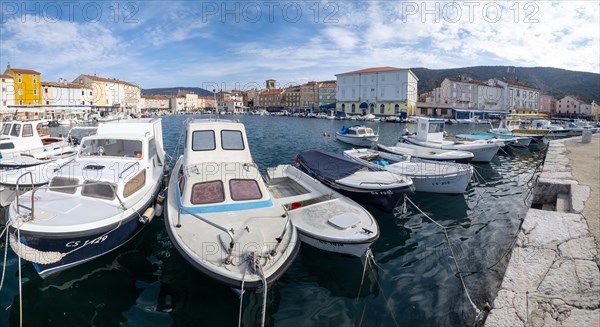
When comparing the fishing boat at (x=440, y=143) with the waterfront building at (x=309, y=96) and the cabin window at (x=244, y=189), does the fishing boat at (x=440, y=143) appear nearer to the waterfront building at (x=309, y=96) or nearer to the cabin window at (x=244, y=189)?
the cabin window at (x=244, y=189)

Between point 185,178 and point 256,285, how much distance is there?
4187 mm

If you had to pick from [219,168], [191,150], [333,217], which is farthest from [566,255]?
[191,150]

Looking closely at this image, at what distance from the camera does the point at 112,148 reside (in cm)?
1123

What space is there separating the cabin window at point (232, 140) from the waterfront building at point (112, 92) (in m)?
81.4

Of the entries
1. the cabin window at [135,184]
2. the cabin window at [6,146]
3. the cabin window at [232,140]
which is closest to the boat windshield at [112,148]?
the cabin window at [135,184]

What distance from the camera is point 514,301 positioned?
414 centimetres

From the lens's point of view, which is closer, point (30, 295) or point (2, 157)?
point (30, 295)

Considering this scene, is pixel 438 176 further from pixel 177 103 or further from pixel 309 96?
pixel 177 103

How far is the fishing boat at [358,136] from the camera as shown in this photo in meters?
33.2

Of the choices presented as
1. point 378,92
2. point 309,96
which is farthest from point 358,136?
point 309,96

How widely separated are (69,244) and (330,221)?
5499mm

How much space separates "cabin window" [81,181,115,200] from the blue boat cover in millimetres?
7037

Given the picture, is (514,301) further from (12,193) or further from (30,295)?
(12,193)

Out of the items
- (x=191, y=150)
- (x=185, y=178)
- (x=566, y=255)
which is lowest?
(x=566, y=255)
